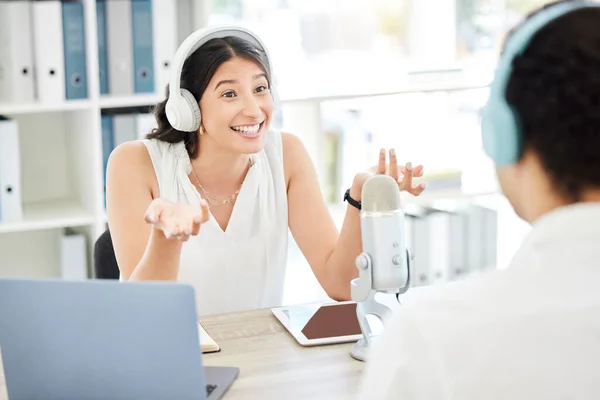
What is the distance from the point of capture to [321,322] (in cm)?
175

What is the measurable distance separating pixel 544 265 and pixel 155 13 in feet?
7.34

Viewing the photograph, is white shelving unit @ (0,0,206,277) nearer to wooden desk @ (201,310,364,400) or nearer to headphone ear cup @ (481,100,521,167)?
wooden desk @ (201,310,364,400)

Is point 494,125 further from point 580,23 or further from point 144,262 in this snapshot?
point 144,262

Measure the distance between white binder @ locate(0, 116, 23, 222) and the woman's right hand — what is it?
132 cm

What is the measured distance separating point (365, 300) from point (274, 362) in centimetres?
19

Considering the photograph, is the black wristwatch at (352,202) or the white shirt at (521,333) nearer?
the white shirt at (521,333)

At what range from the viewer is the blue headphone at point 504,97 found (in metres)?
0.89

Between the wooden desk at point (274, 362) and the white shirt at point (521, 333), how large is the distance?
62cm

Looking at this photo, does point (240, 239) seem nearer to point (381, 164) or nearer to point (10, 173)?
point (381, 164)

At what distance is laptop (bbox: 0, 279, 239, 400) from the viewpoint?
1.23m

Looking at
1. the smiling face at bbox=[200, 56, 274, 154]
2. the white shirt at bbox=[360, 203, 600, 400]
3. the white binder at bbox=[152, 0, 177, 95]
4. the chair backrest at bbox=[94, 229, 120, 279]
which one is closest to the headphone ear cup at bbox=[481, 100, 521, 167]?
the white shirt at bbox=[360, 203, 600, 400]

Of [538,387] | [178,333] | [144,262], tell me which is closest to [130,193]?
[144,262]

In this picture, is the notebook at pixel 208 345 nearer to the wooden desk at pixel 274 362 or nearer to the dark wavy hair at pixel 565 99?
the wooden desk at pixel 274 362

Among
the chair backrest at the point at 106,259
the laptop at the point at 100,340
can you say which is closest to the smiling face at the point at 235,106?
the chair backrest at the point at 106,259
